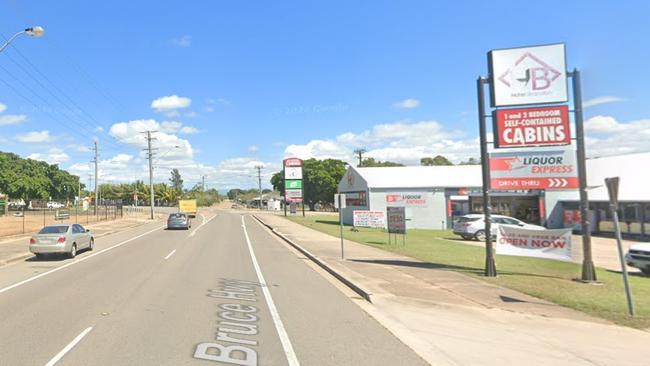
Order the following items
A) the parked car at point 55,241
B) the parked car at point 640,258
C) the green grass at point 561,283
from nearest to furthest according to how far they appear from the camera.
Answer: the green grass at point 561,283 < the parked car at point 640,258 < the parked car at point 55,241

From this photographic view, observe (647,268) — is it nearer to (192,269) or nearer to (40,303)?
(192,269)

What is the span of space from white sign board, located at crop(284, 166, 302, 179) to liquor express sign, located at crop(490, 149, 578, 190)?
5143cm

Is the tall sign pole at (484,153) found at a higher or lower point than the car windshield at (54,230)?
higher

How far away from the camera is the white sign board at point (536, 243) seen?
13.7m

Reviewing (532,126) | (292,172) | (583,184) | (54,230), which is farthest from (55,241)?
(292,172)

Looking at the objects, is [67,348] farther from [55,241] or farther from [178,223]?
[178,223]

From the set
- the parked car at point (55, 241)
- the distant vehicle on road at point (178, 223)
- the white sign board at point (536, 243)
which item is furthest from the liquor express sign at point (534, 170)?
the distant vehicle on road at point (178, 223)

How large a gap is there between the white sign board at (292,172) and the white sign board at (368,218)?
32.3 m

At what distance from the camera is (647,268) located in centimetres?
1495

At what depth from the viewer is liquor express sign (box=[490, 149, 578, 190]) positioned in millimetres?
13953


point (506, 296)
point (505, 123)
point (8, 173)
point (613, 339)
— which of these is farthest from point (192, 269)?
point (8, 173)

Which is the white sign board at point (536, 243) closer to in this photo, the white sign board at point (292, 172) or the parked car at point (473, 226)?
the parked car at point (473, 226)

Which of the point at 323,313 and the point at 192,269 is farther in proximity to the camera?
the point at 192,269

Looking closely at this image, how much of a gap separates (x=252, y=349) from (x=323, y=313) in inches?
106
